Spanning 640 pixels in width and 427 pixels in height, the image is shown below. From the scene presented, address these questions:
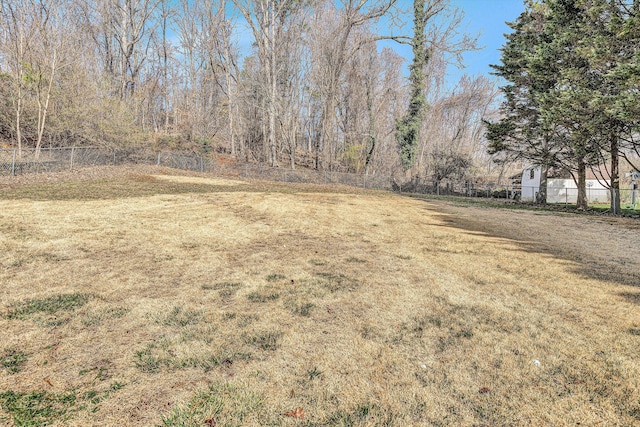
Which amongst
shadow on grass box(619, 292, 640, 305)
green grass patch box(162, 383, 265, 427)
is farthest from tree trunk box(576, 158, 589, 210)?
green grass patch box(162, 383, 265, 427)

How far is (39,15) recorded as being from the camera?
13.9 m

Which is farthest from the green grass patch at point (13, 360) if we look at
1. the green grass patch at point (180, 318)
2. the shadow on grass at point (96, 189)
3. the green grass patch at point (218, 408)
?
the shadow on grass at point (96, 189)

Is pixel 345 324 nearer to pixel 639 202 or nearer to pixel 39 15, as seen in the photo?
pixel 39 15

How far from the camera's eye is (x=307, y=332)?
2738mm

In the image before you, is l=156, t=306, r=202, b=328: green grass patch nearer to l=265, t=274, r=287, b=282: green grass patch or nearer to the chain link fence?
l=265, t=274, r=287, b=282: green grass patch

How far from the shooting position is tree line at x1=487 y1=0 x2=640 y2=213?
37.9 feet

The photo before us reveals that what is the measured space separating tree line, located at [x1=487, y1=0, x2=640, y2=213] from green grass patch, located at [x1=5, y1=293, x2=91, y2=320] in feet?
49.8

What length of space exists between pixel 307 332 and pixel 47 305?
2.53 metres

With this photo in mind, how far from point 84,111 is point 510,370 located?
19680mm

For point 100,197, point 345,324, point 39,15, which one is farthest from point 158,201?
point 39,15

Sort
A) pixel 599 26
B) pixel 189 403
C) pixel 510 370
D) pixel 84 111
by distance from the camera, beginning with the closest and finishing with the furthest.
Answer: pixel 189 403, pixel 510 370, pixel 599 26, pixel 84 111

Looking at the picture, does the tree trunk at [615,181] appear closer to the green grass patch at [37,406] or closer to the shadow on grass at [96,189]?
the shadow on grass at [96,189]

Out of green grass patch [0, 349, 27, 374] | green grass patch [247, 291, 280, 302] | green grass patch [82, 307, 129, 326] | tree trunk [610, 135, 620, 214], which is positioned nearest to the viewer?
green grass patch [0, 349, 27, 374]

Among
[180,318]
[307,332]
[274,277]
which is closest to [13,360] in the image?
[180,318]
